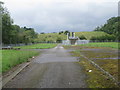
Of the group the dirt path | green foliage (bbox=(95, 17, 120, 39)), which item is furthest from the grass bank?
green foliage (bbox=(95, 17, 120, 39))

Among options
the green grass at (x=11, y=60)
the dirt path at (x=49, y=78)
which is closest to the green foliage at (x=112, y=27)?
the green grass at (x=11, y=60)

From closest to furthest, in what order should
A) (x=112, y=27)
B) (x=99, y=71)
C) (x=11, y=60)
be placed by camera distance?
(x=99, y=71), (x=11, y=60), (x=112, y=27)

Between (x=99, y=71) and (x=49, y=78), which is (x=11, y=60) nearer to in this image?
(x=49, y=78)

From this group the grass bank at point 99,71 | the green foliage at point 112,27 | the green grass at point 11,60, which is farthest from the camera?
the green foliage at point 112,27

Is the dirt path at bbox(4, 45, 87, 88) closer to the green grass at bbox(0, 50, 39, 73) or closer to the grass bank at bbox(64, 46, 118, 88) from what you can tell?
the grass bank at bbox(64, 46, 118, 88)

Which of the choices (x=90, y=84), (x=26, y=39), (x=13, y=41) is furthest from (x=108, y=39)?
(x=90, y=84)

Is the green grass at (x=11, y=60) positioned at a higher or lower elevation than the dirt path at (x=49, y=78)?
higher

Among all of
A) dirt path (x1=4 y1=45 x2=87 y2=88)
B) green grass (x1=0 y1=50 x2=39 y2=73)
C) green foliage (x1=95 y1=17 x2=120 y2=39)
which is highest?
green foliage (x1=95 y1=17 x2=120 y2=39)

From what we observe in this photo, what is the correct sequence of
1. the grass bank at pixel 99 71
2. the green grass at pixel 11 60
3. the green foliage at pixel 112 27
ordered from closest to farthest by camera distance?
the grass bank at pixel 99 71
the green grass at pixel 11 60
the green foliage at pixel 112 27

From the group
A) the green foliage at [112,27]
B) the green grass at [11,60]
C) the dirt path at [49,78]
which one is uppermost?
the green foliage at [112,27]

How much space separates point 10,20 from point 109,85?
226 ft

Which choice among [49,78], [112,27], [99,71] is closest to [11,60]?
[49,78]

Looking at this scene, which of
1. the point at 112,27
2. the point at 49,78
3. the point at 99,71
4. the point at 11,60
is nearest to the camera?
the point at 49,78

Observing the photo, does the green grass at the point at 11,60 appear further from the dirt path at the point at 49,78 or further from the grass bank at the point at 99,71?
the grass bank at the point at 99,71
